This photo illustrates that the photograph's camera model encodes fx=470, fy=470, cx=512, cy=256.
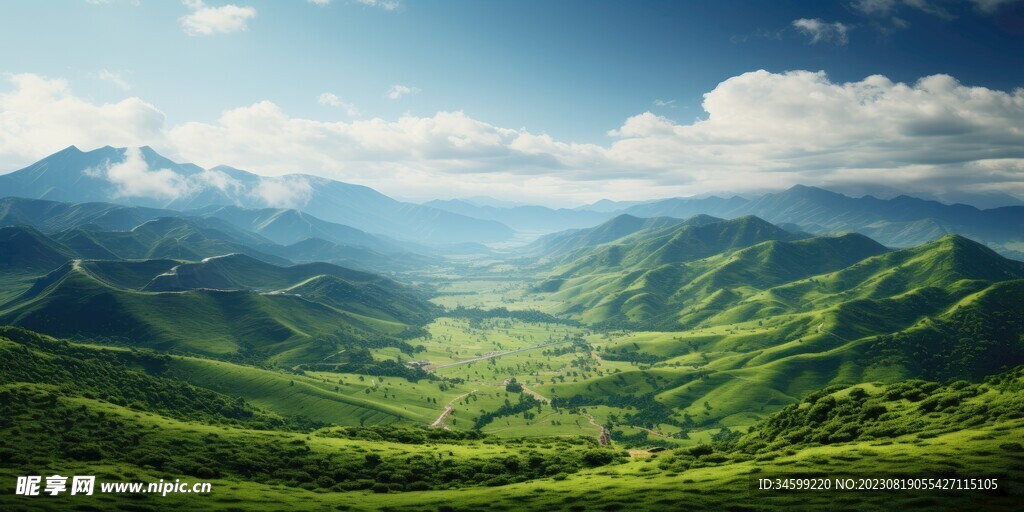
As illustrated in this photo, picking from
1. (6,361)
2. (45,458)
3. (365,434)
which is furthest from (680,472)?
(6,361)

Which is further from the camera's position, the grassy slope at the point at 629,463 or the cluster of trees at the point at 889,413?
the cluster of trees at the point at 889,413

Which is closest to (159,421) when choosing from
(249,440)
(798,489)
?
(249,440)

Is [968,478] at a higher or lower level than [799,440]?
higher

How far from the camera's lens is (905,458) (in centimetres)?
6825

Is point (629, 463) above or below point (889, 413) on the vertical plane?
below

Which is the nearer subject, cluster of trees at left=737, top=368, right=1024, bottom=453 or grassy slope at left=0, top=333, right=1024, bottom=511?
grassy slope at left=0, top=333, right=1024, bottom=511

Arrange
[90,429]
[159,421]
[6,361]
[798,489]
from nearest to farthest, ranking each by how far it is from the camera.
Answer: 1. [798,489]
2. [90,429]
3. [159,421]
4. [6,361]

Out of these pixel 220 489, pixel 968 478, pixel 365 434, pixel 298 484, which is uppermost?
pixel 968 478

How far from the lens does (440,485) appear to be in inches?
4134

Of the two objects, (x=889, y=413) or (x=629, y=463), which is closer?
(x=889, y=413)

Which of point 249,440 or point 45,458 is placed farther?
point 249,440

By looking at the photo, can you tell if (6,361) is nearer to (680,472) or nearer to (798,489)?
(680,472)

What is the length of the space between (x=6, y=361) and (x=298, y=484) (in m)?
153

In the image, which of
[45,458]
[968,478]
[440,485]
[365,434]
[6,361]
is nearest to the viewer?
[968,478]
